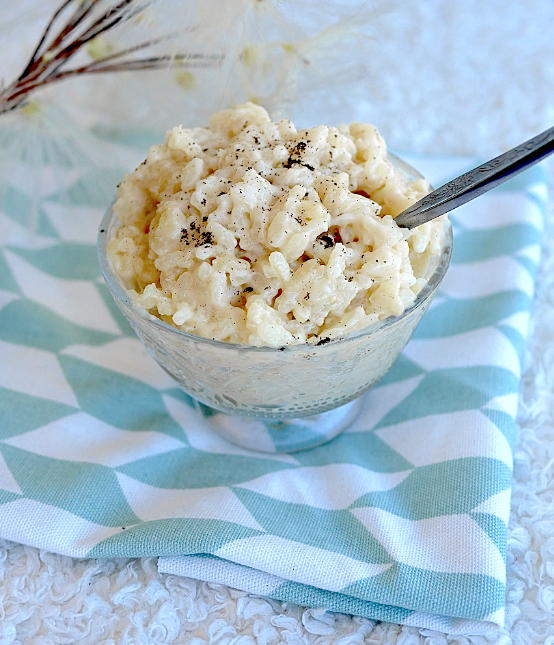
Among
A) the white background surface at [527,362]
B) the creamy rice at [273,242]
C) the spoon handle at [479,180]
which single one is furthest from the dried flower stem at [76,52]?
the spoon handle at [479,180]

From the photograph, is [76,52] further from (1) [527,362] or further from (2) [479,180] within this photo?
(1) [527,362]

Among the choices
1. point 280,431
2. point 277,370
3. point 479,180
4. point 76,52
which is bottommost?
point 280,431

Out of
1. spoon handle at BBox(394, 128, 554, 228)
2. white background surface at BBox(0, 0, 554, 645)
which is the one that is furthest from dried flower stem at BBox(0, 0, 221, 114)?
spoon handle at BBox(394, 128, 554, 228)

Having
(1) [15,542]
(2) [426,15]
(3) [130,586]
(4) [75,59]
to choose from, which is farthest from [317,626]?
(2) [426,15]

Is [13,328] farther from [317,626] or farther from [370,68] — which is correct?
[370,68]

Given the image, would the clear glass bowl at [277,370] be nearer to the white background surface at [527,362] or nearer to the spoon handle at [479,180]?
the spoon handle at [479,180]

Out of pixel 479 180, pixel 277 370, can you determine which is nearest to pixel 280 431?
pixel 277 370
